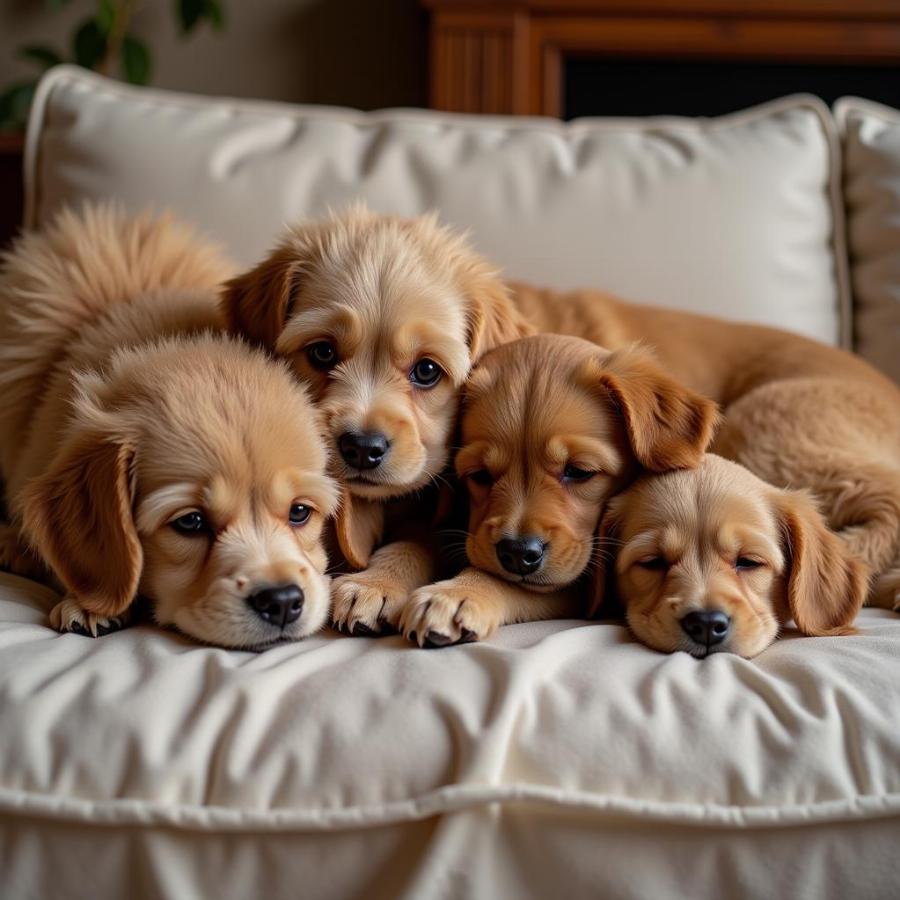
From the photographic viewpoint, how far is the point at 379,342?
1969 mm

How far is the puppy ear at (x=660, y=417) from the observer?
1.89 meters

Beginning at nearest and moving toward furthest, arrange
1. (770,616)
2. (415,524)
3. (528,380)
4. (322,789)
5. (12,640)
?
(322,789), (12,640), (770,616), (528,380), (415,524)

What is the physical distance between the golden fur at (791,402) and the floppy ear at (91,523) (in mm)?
1141

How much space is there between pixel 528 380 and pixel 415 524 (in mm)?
385

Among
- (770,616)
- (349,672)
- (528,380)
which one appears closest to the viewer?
(349,672)

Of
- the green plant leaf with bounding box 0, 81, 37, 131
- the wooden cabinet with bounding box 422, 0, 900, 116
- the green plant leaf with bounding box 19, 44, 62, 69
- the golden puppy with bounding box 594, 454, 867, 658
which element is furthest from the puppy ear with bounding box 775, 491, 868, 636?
the green plant leaf with bounding box 19, 44, 62, 69

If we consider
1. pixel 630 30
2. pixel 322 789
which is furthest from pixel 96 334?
pixel 630 30

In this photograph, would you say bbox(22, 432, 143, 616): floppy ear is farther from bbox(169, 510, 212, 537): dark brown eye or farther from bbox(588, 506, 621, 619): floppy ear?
bbox(588, 506, 621, 619): floppy ear

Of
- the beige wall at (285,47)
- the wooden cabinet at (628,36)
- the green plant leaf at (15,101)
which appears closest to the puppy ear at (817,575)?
the wooden cabinet at (628,36)

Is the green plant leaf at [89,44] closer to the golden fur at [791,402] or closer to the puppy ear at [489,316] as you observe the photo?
the golden fur at [791,402]

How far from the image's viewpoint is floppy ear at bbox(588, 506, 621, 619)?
1849mm

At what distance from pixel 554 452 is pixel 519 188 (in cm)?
105

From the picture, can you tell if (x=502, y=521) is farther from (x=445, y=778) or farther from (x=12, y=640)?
(x=12, y=640)

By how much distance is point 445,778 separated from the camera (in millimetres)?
1292
